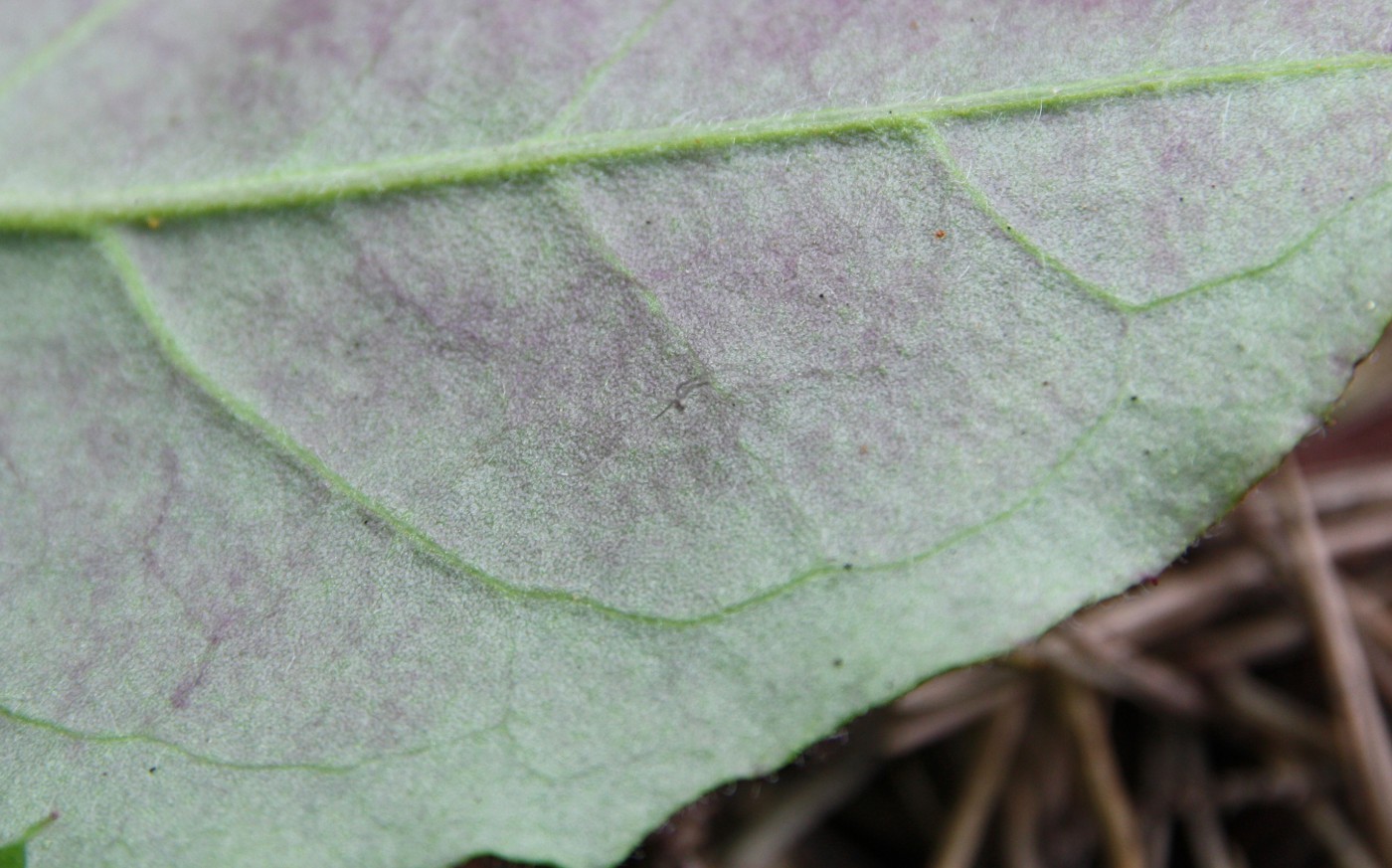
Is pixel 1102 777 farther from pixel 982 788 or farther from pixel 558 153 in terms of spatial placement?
pixel 558 153

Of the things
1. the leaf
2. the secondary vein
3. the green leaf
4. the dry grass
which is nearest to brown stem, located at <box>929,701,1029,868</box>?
the dry grass

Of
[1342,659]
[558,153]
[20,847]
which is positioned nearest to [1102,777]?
[1342,659]

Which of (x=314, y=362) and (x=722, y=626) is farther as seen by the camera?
(x=314, y=362)

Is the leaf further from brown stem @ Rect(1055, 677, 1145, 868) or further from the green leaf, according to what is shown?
brown stem @ Rect(1055, 677, 1145, 868)

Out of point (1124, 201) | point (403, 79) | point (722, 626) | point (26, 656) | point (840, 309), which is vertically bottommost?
point (26, 656)

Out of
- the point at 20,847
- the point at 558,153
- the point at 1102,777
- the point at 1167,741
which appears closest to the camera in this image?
the point at 20,847

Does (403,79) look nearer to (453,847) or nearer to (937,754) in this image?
(453,847)

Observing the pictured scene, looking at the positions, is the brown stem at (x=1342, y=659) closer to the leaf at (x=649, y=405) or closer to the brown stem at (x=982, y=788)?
the brown stem at (x=982, y=788)

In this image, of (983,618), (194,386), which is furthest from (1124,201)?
(194,386)
